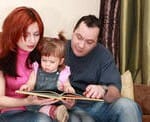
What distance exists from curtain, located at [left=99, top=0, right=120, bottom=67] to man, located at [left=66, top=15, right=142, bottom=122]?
50 cm

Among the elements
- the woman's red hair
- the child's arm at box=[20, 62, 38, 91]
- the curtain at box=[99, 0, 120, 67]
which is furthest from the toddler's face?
the curtain at box=[99, 0, 120, 67]

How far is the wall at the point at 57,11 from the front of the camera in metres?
2.51

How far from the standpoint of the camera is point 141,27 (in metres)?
2.81

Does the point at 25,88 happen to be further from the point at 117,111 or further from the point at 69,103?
the point at 117,111

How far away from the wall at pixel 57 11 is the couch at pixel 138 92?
526 mm

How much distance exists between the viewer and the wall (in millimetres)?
2514

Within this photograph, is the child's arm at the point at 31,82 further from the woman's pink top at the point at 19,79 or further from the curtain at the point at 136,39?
the curtain at the point at 136,39

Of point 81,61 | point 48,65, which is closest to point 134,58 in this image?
point 81,61

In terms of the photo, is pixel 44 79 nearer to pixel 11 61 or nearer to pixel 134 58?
pixel 11 61

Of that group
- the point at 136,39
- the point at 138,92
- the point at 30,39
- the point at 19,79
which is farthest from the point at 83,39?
the point at 136,39

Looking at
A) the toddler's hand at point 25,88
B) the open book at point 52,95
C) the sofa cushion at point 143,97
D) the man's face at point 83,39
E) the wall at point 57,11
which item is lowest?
the sofa cushion at point 143,97

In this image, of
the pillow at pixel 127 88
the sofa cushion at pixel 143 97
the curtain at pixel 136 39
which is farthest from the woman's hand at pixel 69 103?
the curtain at pixel 136 39

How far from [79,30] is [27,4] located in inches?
23.1

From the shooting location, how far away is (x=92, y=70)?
7.00 ft
